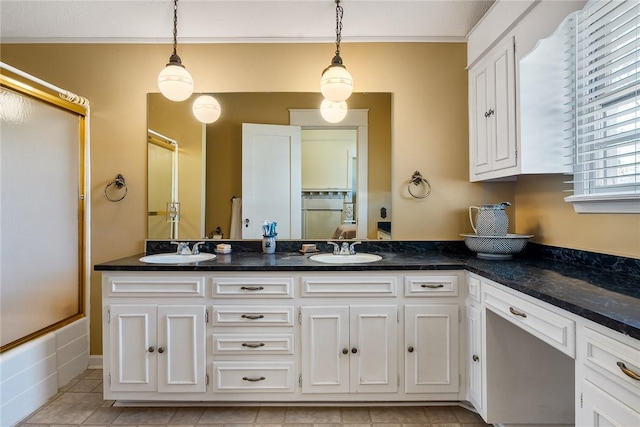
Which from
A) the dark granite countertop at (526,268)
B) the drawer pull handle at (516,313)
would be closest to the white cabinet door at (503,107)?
the dark granite countertop at (526,268)

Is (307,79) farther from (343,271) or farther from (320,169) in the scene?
(343,271)

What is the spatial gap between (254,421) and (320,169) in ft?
5.32

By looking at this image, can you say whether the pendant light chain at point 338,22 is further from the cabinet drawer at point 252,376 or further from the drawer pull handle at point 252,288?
the cabinet drawer at point 252,376

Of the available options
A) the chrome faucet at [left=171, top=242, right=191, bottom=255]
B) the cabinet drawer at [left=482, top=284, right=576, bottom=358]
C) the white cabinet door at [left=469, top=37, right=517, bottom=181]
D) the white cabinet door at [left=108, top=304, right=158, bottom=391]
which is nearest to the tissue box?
the chrome faucet at [left=171, top=242, right=191, bottom=255]

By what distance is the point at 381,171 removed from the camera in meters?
2.35

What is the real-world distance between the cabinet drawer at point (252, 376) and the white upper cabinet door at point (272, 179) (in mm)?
889

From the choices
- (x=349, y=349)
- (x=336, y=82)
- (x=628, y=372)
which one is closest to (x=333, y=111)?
(x=336, y=82)

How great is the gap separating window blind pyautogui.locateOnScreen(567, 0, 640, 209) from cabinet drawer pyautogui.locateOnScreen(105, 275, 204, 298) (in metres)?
2.01

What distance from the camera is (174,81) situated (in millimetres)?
1896

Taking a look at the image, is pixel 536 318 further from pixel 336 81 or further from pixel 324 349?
pixel 336 81

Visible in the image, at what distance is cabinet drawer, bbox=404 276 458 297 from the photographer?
181 centimetres

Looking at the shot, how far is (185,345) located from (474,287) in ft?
5.34

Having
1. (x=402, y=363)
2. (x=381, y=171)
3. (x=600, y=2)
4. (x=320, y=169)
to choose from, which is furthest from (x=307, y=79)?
(x=402, y=363)

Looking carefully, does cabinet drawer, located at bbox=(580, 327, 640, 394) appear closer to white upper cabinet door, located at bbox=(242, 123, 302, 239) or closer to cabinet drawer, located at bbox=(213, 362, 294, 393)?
cabinet drawer, located at bbox=(213, 362, 294, 393)
